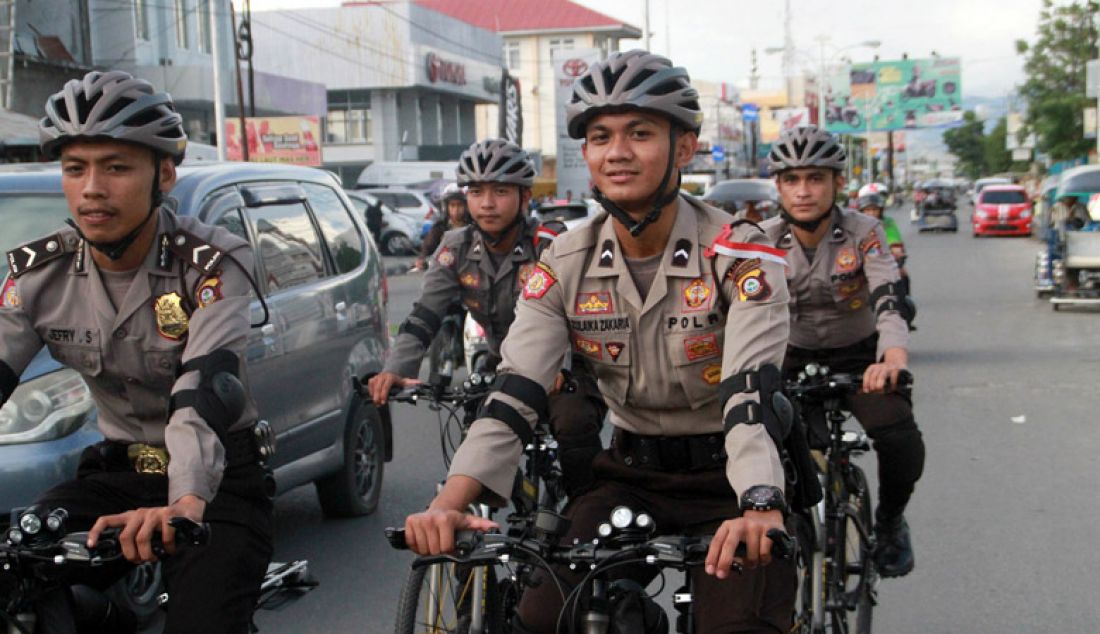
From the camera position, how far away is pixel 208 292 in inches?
155

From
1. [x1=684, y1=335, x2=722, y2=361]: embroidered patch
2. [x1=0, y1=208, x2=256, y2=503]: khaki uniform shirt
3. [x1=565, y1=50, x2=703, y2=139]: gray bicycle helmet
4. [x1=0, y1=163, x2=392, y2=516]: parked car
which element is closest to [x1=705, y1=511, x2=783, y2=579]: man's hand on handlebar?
[x1=684, y1=335, x2=722, y2=361]: embroidered patch

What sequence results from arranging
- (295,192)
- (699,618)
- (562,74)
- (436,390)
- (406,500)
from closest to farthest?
(699,618)
(436,390)
(295,192)
(406,500)
(562,74)

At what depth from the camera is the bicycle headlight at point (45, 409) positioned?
18.5ft

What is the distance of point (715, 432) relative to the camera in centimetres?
391

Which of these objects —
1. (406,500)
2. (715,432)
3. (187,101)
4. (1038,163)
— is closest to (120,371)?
(715,432)

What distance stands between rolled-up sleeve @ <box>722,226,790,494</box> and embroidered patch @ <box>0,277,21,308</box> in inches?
76.5

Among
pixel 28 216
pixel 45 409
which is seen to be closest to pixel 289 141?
pixel 28 216

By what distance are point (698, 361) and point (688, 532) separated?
0.45 metres

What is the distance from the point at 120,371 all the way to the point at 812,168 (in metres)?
3.45

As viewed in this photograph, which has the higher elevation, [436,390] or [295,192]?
[295,192]

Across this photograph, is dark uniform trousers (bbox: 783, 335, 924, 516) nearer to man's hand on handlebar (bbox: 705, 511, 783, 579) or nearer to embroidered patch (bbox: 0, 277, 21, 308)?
man's hand on handlebar (bbox: 705, 511, 783, 579)

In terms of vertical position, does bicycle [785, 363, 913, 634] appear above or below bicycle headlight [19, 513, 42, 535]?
below

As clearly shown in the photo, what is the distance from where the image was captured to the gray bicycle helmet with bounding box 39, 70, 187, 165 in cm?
382

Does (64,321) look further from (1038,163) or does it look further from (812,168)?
(1038,163)
